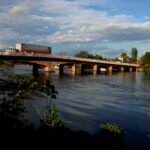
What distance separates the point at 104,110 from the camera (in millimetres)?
46188

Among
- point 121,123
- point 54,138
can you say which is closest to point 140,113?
point 121,123

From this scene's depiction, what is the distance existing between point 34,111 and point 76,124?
816 centimetres

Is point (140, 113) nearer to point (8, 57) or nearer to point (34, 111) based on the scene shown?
point (34, 111)

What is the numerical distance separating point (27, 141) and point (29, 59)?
113 meters

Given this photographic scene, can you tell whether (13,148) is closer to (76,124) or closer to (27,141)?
(27,141)

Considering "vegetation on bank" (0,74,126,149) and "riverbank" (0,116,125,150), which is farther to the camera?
"vegetation on bank" (0,74,126,149)

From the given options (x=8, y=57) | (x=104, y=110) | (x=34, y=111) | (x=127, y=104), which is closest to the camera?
(x=34, y=111)

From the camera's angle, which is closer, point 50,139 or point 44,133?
point 50,139

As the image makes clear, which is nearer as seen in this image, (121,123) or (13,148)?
(13,148)

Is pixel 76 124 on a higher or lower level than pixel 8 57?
lower

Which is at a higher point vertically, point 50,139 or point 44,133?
point 44,133


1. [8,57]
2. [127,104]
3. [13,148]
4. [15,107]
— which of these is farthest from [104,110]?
[8,57]

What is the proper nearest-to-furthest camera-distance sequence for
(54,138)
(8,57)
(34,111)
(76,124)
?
(54,138) < (76,124) < (34,111) < (8,57)

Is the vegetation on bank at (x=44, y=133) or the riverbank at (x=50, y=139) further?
the vegetation on bank at (x=44, y=133)
